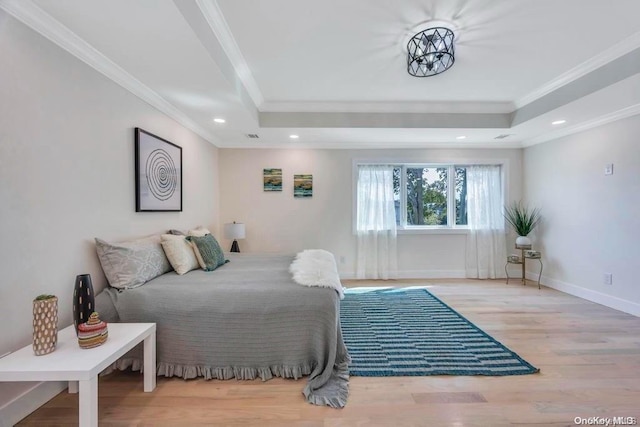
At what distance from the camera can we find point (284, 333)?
1.93m

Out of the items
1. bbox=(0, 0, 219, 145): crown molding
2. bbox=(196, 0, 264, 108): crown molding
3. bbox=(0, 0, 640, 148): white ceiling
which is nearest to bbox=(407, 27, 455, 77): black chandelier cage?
bbox=(0, 0, 640, 148): white ceiling

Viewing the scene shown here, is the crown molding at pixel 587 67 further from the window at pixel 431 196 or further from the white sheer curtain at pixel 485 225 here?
the window at pixel 431 196

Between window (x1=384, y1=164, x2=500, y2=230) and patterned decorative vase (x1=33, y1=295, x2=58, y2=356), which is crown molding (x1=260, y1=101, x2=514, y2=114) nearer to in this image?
window (x1=384, y1=164, x2=500, y2=230)

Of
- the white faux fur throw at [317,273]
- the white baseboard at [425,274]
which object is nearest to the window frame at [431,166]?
the white baseboard at [425,274]

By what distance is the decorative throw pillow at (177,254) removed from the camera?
100.0 inches

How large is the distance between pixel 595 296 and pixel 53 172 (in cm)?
563

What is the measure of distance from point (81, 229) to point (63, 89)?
0.93 m

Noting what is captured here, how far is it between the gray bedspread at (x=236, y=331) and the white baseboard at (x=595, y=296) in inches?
138

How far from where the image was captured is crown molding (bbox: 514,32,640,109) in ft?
7.29

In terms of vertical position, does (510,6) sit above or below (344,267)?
above

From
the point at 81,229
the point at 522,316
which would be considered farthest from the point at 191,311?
the point at 522,316

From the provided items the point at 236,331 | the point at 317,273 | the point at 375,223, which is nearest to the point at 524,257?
the point at 375,223

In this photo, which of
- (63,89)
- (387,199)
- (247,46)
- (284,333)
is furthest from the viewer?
(387,199)

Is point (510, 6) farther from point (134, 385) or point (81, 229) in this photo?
point (134, 385)
